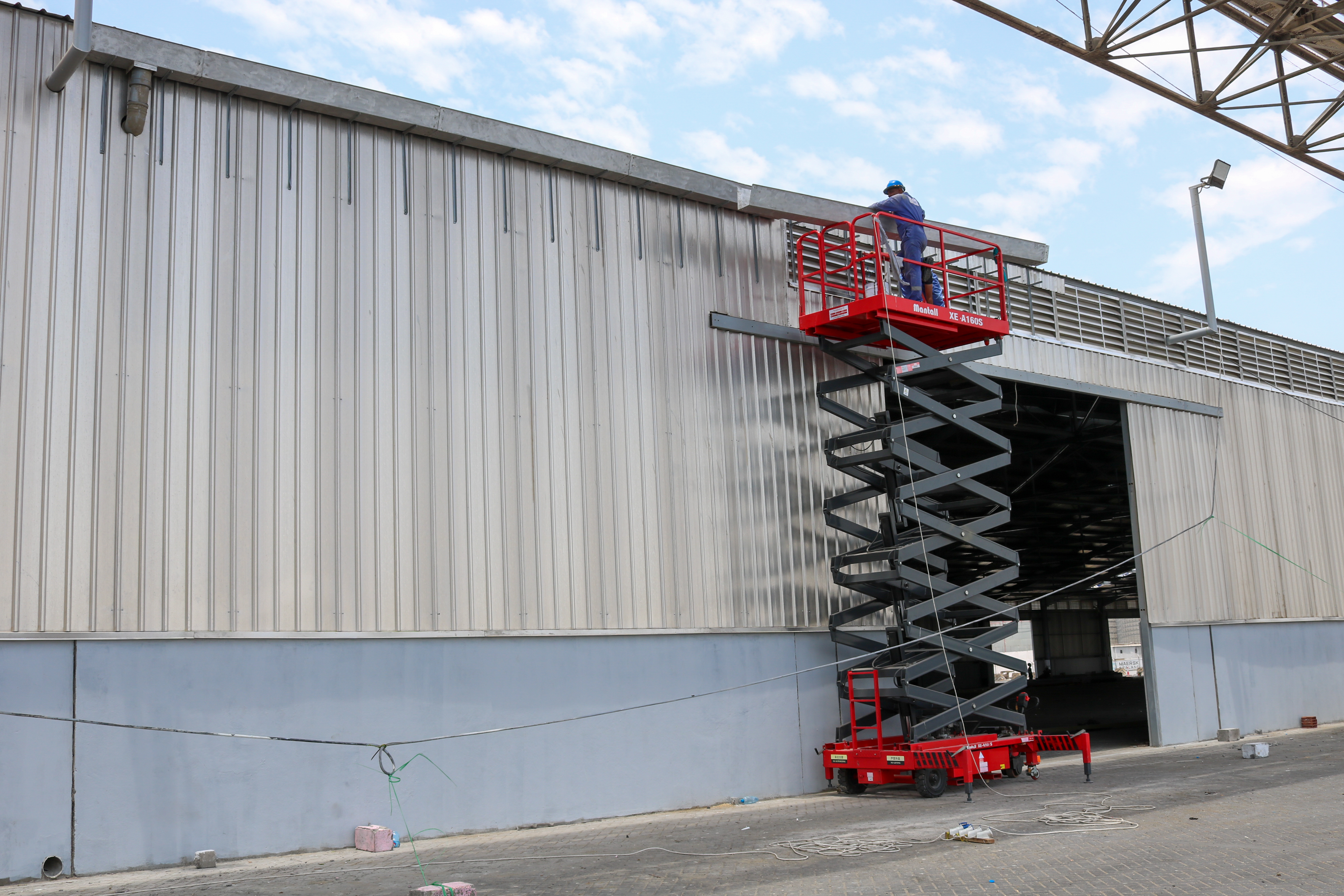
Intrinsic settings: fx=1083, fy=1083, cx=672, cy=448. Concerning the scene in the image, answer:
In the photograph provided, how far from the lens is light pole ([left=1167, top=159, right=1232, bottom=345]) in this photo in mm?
21750

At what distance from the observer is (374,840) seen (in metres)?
11.3

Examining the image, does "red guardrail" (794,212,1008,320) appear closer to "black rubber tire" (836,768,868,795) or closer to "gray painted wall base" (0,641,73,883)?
"black rubber tire" (836,768,868,795)

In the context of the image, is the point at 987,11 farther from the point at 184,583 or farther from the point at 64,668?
the point at 64,668

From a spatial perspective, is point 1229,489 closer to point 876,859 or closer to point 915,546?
point 915,546

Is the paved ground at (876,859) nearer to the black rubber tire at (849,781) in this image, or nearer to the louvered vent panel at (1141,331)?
the black rubber tire at (849,781)

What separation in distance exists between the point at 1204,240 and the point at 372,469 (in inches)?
702

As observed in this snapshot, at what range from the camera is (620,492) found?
14.5 m

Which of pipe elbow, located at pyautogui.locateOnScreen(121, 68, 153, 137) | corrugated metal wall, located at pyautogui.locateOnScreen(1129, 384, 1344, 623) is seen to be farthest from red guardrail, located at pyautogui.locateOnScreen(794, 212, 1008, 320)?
pipe elbow, located at pyautogui.locateOnScreen(121, 68, 153, 137)

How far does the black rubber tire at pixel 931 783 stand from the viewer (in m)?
14.5

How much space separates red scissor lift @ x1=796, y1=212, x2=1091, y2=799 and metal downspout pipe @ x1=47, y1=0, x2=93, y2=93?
30.6 ft

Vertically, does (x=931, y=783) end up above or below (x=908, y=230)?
below

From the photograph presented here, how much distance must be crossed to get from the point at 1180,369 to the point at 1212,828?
1448cm

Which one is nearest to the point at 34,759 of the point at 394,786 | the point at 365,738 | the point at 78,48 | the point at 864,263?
the point at 365,738

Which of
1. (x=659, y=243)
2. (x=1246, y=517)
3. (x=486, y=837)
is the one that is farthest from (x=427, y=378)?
(x=1246, y=517)
